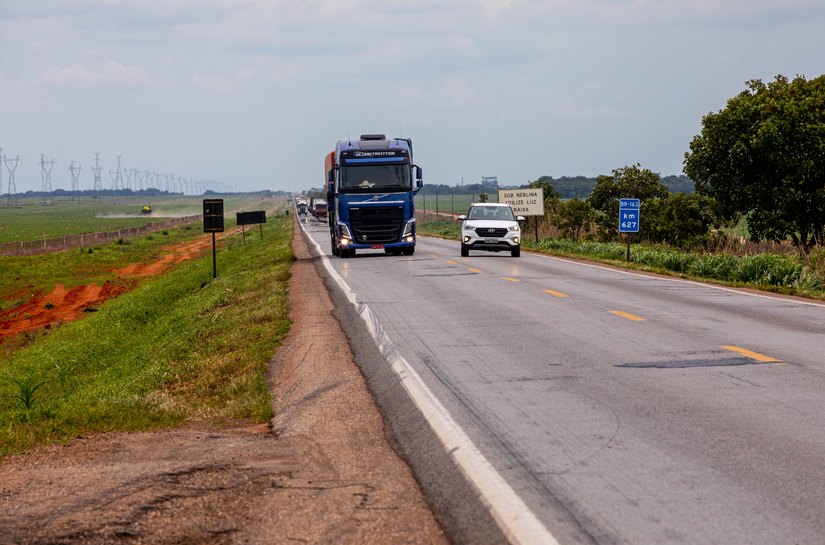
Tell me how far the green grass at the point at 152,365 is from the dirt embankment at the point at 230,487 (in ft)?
2.52

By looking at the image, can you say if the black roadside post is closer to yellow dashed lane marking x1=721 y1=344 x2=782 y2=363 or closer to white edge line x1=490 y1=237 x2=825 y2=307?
white edge line x1=490 y1=237 x2=825 y2=307

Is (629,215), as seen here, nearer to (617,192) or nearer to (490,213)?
(490,213)

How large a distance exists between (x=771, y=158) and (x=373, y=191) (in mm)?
12849

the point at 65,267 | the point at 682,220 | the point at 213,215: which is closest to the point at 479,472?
the point at 213,215

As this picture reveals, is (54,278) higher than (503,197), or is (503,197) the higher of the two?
(503,197)

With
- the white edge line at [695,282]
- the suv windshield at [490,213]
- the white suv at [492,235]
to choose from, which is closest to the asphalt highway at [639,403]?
the white edge line at [695,282]

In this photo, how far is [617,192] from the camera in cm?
4381

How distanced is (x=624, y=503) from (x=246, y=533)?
2.16 meters

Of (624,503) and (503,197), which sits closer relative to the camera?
(624,503)

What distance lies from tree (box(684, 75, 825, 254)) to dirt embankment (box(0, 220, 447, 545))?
85.5 ft

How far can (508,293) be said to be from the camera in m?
19.5

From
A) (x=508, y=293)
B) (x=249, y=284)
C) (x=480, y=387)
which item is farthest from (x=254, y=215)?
(x=480, y=387)

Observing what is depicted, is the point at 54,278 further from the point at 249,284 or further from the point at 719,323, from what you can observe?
the point at 719,323

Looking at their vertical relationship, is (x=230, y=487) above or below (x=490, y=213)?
below
